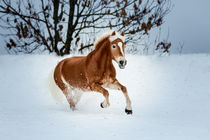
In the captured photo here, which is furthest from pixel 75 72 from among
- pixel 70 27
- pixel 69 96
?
pixel 70 27

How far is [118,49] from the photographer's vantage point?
4.80 meters

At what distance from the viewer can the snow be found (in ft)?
12.3

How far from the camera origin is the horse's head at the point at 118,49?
4680 mm

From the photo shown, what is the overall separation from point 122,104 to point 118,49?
7.82 ft

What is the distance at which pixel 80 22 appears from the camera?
30.9ft

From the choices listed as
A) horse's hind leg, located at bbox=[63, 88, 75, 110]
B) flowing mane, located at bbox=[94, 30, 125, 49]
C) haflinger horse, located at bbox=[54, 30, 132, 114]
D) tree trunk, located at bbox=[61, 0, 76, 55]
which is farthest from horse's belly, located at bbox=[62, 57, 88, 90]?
Result: tree trunk, located at bbox=[61, 0, 76, 55]

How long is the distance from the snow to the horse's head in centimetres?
89

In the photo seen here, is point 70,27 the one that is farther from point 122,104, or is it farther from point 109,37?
point 109,37

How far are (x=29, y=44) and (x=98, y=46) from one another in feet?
14.9

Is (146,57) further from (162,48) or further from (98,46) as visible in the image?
(98,46)

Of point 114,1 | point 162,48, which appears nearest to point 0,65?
point 114,1

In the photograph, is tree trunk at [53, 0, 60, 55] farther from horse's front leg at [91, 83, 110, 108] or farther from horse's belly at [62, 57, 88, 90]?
horse's front leg at [91, 83, 110, 108]

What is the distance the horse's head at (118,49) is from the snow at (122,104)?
888 mm

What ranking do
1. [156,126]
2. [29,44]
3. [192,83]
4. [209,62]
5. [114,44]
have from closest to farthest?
[156,126]
[114,44]
[192,83]
[209,62]
[29,44]
